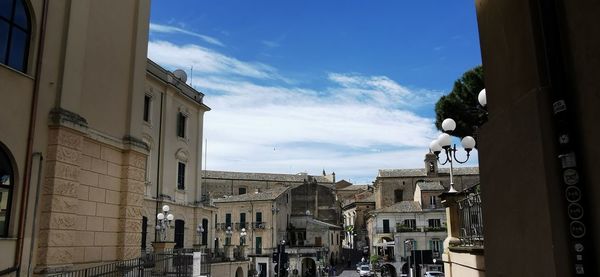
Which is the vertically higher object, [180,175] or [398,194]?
[398,194]

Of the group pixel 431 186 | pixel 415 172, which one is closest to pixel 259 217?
pixel 431 186

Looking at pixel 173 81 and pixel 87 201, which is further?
pixel 173 81

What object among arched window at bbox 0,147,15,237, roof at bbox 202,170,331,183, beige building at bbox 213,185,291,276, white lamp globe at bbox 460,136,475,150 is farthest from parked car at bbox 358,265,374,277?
arched window at bbox 0,147,15,237

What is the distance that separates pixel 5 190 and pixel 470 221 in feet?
29.1

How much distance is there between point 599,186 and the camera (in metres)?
3.59

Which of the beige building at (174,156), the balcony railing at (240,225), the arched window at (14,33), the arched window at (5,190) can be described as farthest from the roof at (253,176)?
the arched window at (5,190)

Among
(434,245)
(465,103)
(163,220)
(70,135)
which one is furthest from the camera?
(434,245)

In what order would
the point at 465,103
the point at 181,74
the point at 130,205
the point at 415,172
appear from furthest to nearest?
the point at 415,172, the point at 181,74, the point at 465,103, the point at 130,205

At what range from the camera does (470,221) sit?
8422 millimetres

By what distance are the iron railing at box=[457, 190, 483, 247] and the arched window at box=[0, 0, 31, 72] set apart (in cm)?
928

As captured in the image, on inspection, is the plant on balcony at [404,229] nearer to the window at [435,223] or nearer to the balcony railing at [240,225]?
the window at [435,223]

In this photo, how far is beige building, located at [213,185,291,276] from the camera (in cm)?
5106

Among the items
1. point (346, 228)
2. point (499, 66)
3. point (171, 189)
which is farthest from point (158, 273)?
point (346, 228)

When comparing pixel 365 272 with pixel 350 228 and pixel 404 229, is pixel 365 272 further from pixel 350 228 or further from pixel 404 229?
pixel 350 228
